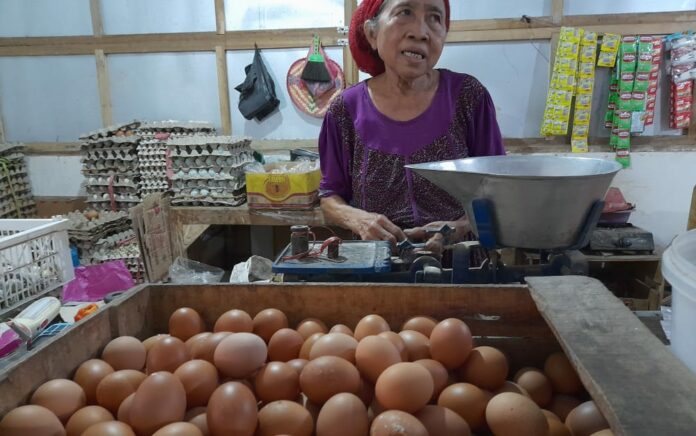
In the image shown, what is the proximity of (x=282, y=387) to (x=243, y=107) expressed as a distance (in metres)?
3.43

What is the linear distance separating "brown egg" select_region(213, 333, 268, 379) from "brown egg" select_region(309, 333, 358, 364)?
11 cm

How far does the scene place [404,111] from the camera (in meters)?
1.77

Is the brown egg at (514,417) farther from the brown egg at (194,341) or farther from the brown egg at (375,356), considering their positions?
the brown egg at (194,341)

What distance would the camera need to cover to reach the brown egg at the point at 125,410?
864 mm

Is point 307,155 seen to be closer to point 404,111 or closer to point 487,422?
point 404,111

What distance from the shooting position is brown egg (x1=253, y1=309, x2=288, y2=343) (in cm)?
109

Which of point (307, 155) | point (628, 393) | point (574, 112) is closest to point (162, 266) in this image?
point (307, 155)

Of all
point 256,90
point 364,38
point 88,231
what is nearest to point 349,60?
point 256,90

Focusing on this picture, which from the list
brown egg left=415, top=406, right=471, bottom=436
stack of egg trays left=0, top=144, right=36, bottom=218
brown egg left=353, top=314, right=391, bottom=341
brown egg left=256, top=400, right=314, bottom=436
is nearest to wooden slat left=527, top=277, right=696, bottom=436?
brown egg left=415, top=406, right=471, bottom=436

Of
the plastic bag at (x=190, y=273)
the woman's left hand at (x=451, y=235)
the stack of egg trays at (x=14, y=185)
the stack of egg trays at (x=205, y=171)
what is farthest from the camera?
the stack of egg trays at (x=14, y=185)

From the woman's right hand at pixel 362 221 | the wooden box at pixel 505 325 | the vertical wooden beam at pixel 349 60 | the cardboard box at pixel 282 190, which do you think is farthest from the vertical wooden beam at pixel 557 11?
the wooden box at pixel 505 325

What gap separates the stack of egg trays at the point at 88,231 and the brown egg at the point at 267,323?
2.74 meters

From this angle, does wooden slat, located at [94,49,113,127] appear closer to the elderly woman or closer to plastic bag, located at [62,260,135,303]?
plastic bag, located at [62,260,135,303]

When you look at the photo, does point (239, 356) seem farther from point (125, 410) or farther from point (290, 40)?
point (290, 40)
